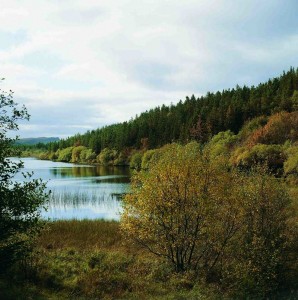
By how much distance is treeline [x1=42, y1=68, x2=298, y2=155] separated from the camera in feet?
433

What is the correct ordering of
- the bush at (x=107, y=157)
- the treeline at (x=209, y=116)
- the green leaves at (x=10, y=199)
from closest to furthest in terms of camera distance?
1. the green leaves at (x=10, y=199)
2. the treeline at (x=209, y=116)
3. the bush at (x=107, y=157)

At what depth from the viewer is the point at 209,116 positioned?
139750 mm

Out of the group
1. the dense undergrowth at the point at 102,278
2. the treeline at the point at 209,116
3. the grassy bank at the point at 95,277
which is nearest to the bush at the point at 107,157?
the treeline at the point at 209,116

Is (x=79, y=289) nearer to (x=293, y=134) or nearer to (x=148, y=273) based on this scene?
(x=148, y=273)

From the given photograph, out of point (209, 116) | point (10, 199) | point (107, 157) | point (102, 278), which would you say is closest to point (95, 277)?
point (102, 278)

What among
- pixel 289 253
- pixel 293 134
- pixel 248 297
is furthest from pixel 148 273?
pixel 293 134

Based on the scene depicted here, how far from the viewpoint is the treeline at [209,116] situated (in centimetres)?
13200

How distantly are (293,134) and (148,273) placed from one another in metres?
79.1

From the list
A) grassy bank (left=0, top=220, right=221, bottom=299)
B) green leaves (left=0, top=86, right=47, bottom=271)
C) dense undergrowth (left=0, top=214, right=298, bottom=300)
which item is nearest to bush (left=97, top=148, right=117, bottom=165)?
grassy bank (left=0, top=220, right=221, bottom=299)

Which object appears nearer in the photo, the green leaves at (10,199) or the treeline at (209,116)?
the green leaves at (10,199)

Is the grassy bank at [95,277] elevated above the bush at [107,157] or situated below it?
below

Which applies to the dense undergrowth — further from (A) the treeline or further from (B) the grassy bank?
(A) the treeline

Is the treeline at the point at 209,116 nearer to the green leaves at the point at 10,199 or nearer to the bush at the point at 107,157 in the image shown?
the bush at the point at 107,157

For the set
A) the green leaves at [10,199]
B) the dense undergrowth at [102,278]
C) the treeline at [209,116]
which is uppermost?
the treeline at [209,116]
